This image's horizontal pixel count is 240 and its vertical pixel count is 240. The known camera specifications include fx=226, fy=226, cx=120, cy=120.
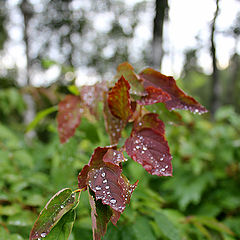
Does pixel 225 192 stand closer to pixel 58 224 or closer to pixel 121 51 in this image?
pixel 58 224

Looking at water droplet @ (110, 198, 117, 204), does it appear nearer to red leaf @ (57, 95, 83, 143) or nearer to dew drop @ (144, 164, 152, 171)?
dew drop @ (144, 164, 152, 171)

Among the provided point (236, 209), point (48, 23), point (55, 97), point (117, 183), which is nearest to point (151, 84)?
point (117, 183)

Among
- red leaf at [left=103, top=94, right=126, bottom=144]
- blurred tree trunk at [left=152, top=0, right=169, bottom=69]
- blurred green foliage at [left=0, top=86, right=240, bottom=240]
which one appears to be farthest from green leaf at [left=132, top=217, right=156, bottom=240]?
blurred tree trunk at [left=152, top=0, right=169, bottom=69]

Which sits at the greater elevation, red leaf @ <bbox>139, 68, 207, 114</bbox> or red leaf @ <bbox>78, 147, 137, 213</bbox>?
red leaf @ <bbox>139, 68, 207, 114</bbox>

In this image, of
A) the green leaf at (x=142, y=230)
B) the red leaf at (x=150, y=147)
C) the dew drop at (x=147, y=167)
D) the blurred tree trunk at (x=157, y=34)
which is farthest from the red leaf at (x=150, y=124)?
the blurred tree trunk at (x=157, y=34)

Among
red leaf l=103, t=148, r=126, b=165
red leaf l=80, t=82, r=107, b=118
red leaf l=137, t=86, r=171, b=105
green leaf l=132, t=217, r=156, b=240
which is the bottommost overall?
green leaf l=132, t=217, r=156, b=240

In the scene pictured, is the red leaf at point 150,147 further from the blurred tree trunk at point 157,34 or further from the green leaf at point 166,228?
the blurred tree trunk at point 157,34
